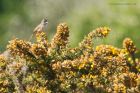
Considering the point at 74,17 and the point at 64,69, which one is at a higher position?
the point at 74,17

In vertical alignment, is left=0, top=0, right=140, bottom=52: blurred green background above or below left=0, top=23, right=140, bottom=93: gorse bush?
above

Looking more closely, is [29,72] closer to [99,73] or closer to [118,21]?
[99,73]

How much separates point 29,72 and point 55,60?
1.42 ft

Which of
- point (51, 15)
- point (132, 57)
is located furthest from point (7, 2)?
point (132, 57)

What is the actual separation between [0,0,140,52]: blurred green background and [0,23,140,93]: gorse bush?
214 inches

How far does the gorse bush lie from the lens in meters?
7.82

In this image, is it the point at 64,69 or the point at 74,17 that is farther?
the point at 74,17

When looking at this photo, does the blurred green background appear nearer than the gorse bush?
No

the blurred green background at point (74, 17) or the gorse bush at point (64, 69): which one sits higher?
the blurred green background at point (74, 17)

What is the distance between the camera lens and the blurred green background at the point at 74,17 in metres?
14.7

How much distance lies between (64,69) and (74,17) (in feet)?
27.9

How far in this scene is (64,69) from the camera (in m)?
7.83

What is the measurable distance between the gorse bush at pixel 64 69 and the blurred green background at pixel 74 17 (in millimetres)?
5440

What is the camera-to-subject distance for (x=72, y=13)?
16.7m
